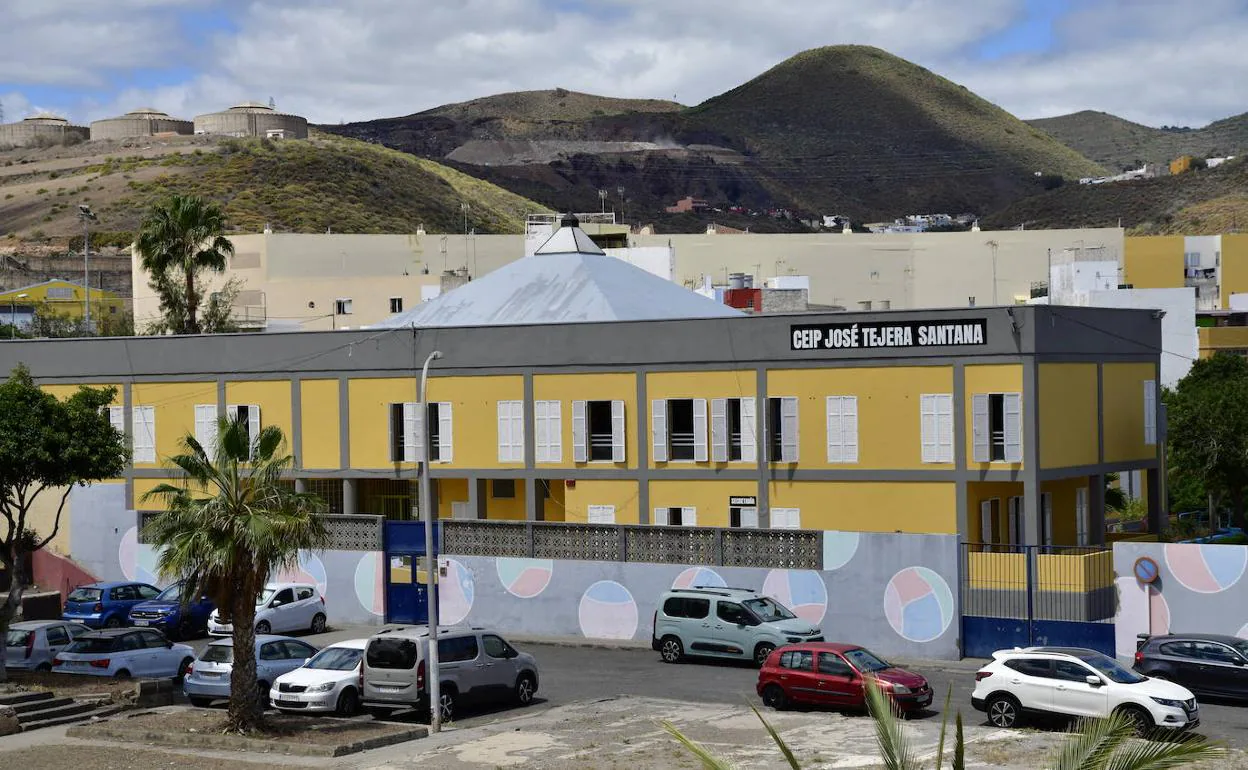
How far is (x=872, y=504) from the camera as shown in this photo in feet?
151

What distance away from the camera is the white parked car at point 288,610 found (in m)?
43.2

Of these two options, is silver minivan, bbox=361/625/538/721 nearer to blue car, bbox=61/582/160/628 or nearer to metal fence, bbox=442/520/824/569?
metal fence, bbox=442/520/824/569

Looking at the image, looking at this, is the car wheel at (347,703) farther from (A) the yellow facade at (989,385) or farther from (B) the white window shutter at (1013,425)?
(B) the white window shutter at (1013,425)

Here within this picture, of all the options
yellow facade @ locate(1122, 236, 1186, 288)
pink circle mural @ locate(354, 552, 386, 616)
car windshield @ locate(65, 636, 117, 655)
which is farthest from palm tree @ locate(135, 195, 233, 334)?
yellow facade @ locate(1122, 236, 1186, 288)

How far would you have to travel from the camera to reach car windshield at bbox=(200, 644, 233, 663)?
34.3 meters

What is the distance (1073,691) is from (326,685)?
1446 cm

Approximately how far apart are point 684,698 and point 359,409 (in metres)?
21.9

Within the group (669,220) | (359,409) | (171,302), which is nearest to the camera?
(359,409)

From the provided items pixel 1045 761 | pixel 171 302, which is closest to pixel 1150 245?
pixel 171 302

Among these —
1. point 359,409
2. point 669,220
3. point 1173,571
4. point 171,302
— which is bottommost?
point 1173,571

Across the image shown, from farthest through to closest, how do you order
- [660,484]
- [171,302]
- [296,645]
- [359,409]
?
[171,302] < [359,409] < [660,484] < [296,645]

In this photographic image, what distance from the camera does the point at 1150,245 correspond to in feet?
370

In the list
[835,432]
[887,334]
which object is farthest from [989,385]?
[835,432]

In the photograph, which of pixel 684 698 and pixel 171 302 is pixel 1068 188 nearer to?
pixel 171 302
